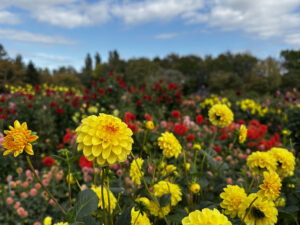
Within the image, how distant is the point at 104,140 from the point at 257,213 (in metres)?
0.64

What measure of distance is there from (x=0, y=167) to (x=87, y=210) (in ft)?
9.24

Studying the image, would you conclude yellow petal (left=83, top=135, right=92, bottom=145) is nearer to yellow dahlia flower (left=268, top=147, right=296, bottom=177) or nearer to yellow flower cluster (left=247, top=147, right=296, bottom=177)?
yellow flower cluster (left=247, top=147, right=296, bottom=177)

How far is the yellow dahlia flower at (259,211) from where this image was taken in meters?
0.83

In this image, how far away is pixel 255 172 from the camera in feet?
3.90

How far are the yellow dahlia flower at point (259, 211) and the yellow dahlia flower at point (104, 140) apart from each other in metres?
0.50

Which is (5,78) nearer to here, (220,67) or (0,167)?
(0,167)

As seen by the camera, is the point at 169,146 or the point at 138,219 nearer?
the point at 138,219

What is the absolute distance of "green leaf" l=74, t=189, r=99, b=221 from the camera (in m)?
0.75

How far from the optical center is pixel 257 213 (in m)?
0.85

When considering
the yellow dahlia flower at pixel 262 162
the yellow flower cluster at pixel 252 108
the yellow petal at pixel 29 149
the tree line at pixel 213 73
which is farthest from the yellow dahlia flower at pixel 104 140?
the tree line at pixel 213 73

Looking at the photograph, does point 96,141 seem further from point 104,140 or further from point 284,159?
point 284,159

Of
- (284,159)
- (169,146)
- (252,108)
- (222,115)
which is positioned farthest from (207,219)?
(252,108)

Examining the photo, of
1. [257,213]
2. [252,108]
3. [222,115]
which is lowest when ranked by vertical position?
[252,108]

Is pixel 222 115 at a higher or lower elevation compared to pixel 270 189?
higher
